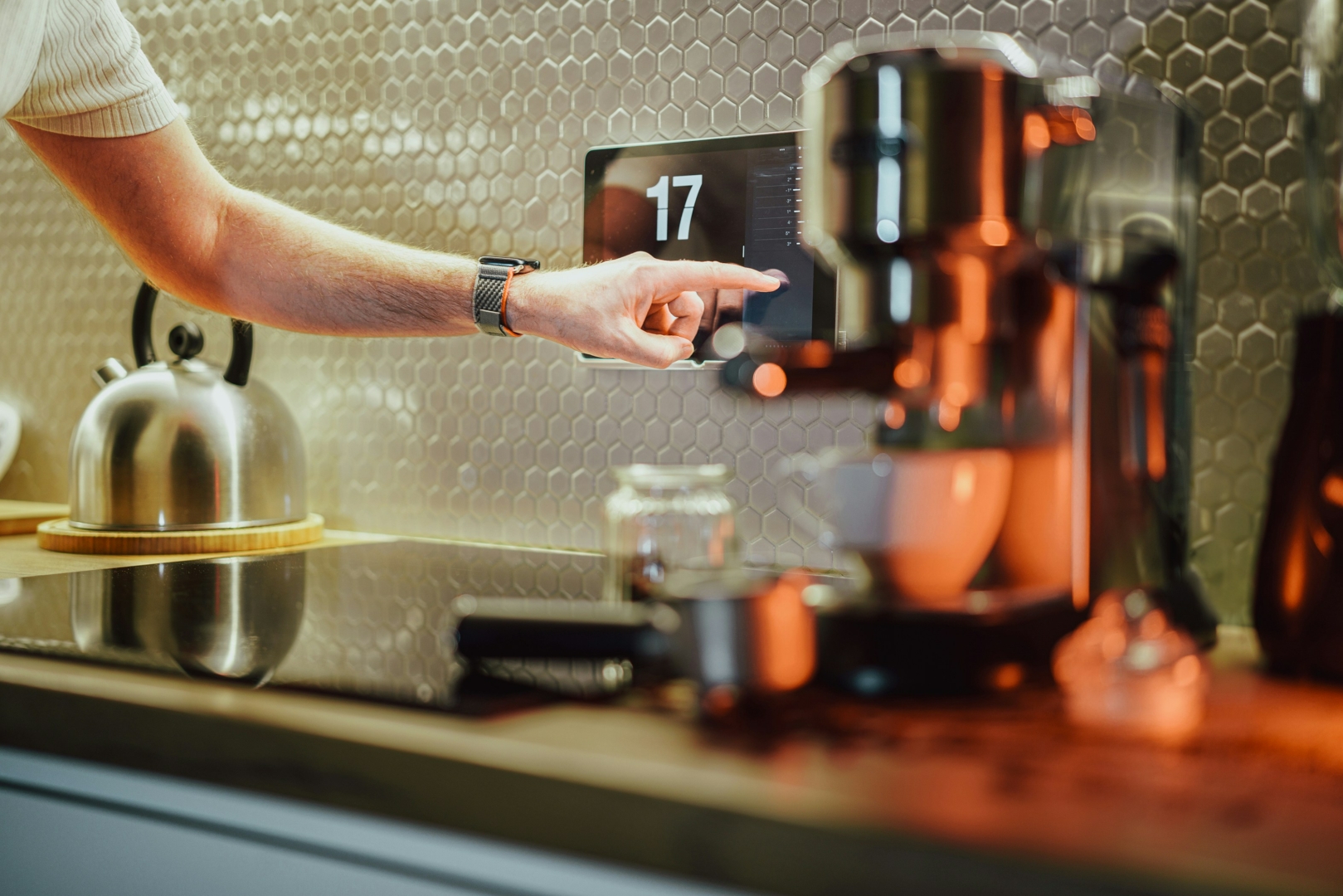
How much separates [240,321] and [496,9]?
1.69 ft

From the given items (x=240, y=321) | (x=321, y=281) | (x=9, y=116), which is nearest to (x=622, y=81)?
(x=321, y=281)

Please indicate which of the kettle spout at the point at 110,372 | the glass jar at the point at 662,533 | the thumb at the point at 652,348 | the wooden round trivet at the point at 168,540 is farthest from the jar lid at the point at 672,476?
the kettle spout at the point at 110,372

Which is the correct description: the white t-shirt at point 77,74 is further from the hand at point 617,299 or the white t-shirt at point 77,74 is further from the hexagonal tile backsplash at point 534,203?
the hand at point 617,299

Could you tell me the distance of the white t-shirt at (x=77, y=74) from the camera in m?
1.12

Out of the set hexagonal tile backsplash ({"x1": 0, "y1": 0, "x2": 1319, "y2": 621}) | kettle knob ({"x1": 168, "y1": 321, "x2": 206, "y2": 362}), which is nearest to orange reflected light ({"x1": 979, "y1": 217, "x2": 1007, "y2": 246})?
hexagonal tile backsplash ({"x1": 0, "y1": 0, "x2": 1319, "y2": 621})

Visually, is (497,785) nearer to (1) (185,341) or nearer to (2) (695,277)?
(2) (695,277)

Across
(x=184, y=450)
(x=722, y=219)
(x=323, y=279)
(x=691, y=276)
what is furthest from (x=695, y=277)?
(x=184, y=450)

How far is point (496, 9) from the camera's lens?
140cm

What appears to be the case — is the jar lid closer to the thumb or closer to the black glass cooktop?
the black glass cooktop

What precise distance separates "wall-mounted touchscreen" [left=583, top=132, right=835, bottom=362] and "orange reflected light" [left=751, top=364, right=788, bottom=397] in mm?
591

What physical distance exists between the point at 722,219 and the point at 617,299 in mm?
218

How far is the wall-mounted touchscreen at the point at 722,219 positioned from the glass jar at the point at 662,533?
357 mm

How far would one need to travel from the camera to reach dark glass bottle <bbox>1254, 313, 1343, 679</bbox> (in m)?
0.69

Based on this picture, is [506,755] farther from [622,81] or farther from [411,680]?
[622,81]
